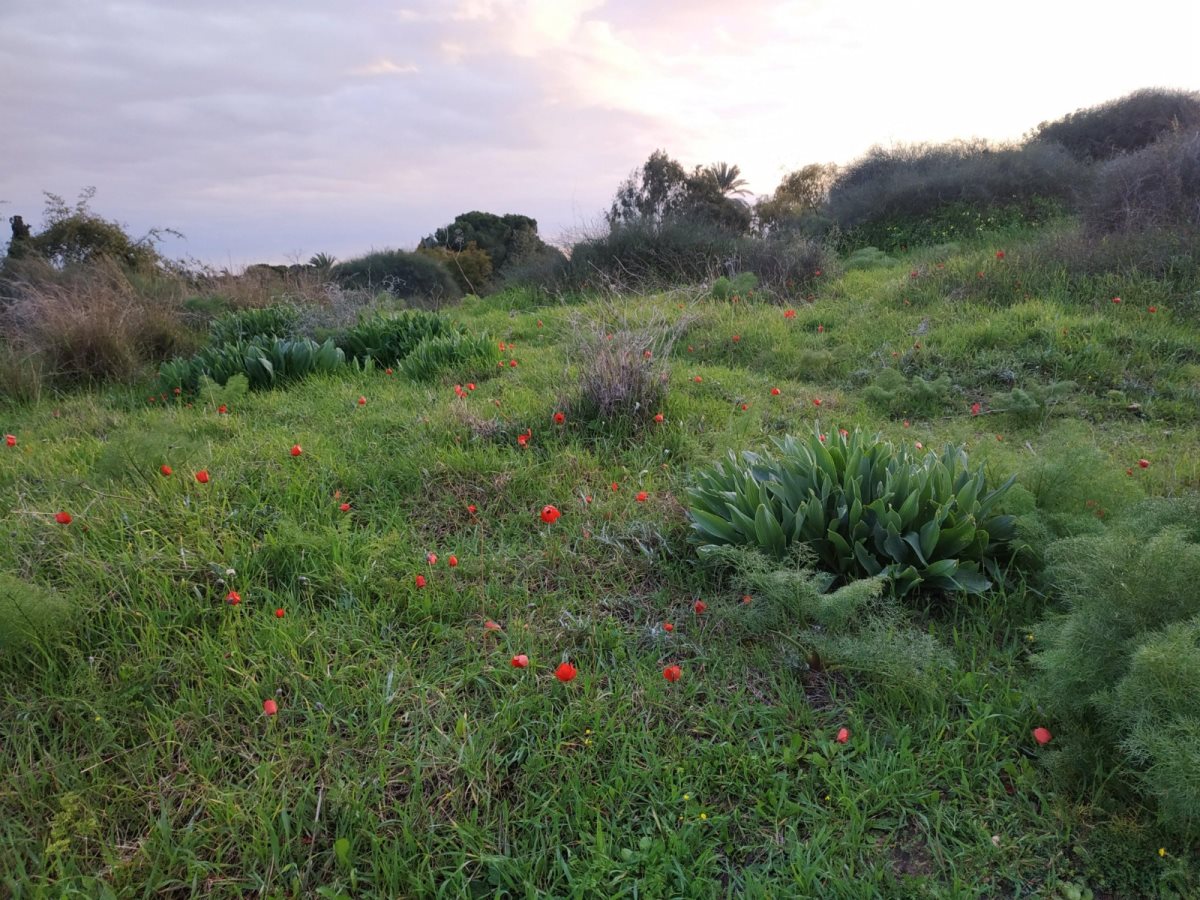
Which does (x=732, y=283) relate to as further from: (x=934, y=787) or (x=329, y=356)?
(x=934, y=787)

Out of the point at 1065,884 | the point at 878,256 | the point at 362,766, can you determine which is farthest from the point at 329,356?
the point at 878,256

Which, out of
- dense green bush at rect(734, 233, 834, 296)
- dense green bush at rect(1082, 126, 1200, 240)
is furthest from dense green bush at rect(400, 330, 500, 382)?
dense green bush at rect(1082, 126, 1200, 240)

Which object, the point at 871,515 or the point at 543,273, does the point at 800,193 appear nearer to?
the point at 543,273

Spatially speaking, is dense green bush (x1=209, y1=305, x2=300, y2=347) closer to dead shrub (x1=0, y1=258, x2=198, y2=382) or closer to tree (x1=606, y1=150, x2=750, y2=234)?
dead shrub (x1=0, y1=258, x2=198, y2=382)

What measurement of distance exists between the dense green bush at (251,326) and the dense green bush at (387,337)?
66cm

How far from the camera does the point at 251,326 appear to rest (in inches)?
282

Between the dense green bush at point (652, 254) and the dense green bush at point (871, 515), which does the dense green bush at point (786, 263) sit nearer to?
the dense green bush at point (652, 254)

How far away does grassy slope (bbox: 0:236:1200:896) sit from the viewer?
1890 mm

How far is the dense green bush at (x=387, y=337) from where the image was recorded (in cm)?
661

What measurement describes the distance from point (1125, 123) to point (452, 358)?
16.9 metres

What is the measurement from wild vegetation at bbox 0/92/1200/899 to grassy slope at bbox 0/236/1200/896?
1cm

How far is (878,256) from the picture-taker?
11719 millimetres

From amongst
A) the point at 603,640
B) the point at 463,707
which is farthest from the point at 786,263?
the point at 463,707

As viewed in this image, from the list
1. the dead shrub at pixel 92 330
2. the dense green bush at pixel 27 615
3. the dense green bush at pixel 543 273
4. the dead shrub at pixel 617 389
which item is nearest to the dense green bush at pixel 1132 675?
the dead shrub at pixel 617 389
